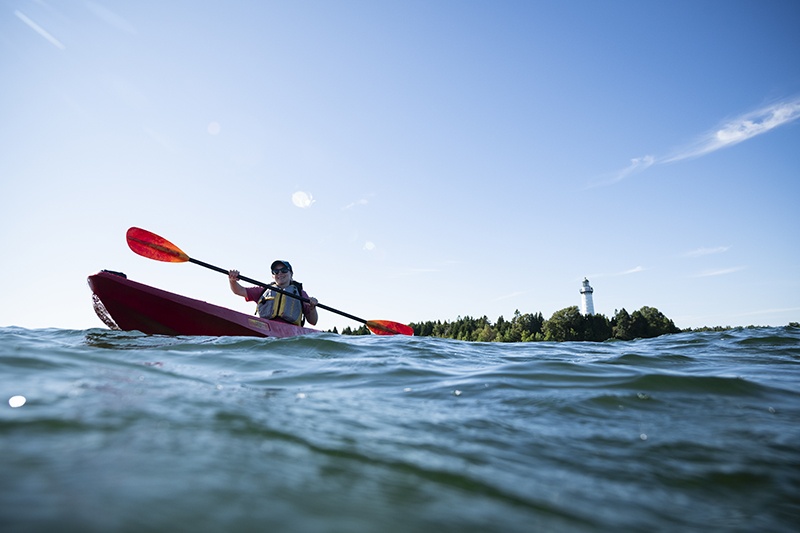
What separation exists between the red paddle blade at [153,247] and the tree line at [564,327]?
126 feet

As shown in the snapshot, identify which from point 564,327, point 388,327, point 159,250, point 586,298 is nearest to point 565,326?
point 564,327

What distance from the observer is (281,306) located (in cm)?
759

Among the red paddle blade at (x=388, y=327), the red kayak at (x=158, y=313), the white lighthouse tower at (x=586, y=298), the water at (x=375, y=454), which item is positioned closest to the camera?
the water at (x=375, y=454)

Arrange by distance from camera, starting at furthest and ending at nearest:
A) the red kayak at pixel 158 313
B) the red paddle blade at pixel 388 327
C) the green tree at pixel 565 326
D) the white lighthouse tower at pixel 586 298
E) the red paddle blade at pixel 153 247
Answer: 1. the white lighthouse tower at pixel 586 298
2. the green tree at pixel 565 326
3. the red paddle blade at pixel 388 327
4. the red paddle blade at pixel 153 247
5. the red kayak at pixel 158 313

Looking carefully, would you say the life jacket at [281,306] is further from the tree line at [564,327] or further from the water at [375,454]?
the tree line at [564,327]

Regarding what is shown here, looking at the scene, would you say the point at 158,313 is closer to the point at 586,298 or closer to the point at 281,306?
the point at 281,306

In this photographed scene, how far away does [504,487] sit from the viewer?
1.36 m

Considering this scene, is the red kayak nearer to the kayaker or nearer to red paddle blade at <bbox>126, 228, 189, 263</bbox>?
the kayaker

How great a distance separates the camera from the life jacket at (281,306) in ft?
24.9

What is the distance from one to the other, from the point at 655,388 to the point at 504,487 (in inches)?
86.2

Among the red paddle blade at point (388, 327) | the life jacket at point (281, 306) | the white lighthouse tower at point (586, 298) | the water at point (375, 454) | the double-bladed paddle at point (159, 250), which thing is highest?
the white lighthouse tower at point (586, 298)

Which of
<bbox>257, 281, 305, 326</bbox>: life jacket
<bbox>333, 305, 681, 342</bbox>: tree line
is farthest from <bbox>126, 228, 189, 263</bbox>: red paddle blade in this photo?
<bbox>333, 305, 681, 342</bbox>: tree line

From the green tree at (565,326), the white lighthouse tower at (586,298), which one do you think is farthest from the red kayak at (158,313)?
the white lighthouse tower at (586,298)

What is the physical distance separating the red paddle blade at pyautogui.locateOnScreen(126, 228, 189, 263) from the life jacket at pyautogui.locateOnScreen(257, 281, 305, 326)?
152 cm
